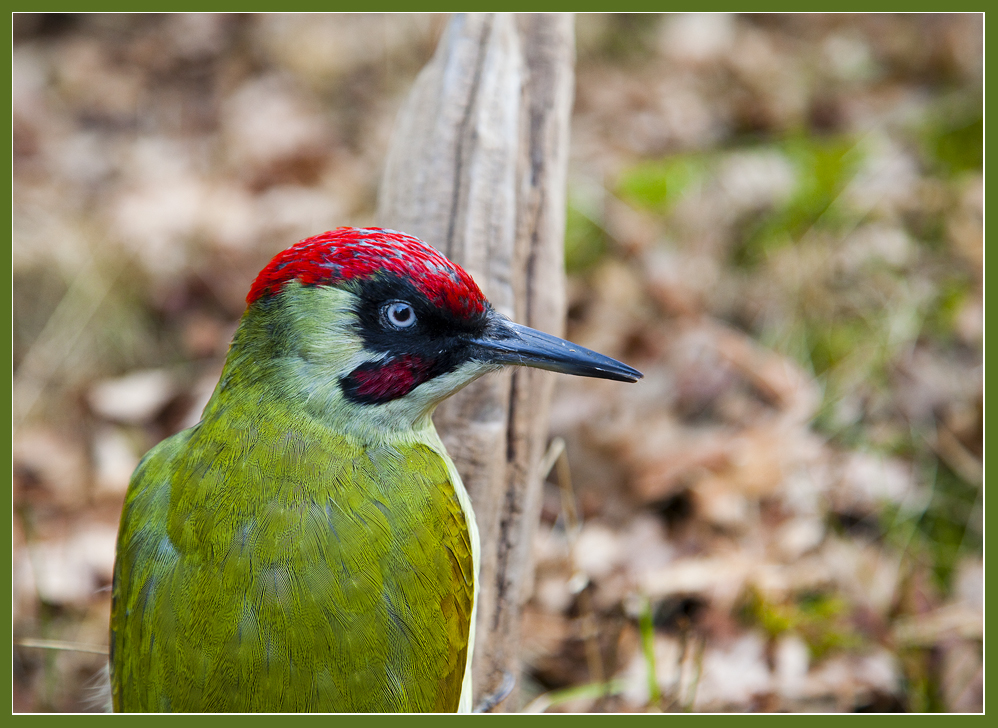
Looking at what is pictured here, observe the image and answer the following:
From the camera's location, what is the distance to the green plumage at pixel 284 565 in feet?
7.37

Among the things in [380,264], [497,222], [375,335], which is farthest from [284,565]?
[497,222]

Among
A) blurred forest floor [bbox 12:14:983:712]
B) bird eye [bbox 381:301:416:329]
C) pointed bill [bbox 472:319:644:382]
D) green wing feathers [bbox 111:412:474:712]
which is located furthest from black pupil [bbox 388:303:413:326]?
blurred forest floor [bbox 12:14:983:712]

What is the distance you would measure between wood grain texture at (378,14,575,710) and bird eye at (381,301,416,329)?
0.50 meters

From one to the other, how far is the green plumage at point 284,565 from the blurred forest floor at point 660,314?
1.01m

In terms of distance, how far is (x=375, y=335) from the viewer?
237 cm

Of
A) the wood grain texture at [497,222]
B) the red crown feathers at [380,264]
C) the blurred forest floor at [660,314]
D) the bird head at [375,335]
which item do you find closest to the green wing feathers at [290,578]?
the bird head at [375,335]

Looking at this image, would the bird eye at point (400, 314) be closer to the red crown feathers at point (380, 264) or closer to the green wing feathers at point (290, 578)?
the red crown feathers at point (380, 264)

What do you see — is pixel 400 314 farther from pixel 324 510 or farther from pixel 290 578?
pixel 290 578

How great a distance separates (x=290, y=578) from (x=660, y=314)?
3.41 meters

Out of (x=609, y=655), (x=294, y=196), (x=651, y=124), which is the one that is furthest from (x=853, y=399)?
(x=294, y=196)

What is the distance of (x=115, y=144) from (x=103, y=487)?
11.1 feet

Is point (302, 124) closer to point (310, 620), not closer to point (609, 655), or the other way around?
point (609, 655)

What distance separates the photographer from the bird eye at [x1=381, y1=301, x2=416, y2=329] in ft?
7.67

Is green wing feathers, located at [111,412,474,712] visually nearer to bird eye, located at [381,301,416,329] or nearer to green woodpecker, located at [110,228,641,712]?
green woodpecker, located at [110,228,641,712]
